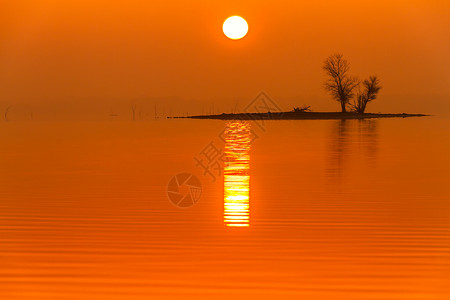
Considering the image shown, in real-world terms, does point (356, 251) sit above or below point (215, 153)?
below

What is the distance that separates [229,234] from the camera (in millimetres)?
9039

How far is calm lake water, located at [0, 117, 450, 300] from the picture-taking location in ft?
21.5

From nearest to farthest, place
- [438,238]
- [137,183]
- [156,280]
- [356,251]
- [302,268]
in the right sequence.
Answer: [156,280]
[302,268]
[356,251]
[438,238]
[137,183]

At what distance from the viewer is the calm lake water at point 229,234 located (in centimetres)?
654

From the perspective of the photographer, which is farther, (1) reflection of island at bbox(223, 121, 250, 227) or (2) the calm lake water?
(1) reflection of island at bbox(223, 121, 250, 227)

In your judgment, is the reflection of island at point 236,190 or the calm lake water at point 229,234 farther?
the reflection of island at point 236,190

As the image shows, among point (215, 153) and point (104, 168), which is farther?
point (215, 153)

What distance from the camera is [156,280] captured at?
21.9 feet

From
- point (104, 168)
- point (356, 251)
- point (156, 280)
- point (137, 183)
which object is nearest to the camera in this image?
point (156, 280)

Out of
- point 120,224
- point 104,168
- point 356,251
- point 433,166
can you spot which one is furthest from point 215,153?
point 356,251

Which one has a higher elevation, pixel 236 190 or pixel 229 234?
pixel 236 190

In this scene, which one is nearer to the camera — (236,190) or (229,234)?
(229,234)

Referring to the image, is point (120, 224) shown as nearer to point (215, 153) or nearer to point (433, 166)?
point (433, 166)

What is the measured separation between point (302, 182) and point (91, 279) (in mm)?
8926
